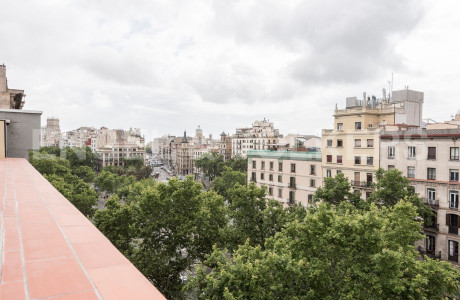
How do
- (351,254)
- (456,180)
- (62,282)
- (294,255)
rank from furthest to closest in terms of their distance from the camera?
(456,180) → (294,255) → (351,254) → (62,282)

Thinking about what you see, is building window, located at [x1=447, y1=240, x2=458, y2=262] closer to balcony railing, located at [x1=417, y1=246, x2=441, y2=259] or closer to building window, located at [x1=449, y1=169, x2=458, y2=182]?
balcony railing, located at [x1=417, y1=246, x2=441, y2=259]

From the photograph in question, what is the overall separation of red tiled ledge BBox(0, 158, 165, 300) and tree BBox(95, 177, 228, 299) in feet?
35.5

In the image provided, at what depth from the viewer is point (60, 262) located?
268 centimetres

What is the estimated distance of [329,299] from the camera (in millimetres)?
9516

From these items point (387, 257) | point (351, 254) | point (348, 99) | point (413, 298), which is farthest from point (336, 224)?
point (348, 99)

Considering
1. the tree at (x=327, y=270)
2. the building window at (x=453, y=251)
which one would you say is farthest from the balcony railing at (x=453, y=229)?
the tree at (x=327, y=270)

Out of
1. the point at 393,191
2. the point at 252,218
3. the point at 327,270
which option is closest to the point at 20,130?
the point at 252,218

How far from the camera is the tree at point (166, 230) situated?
1427 cm

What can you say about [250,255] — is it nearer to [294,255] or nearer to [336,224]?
[294,255]

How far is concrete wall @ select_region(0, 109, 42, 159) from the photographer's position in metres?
13.6

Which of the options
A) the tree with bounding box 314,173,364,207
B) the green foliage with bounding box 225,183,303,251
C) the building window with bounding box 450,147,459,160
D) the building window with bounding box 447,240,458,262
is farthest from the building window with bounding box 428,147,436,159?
the green foliage with bounding box 225,183,303,251

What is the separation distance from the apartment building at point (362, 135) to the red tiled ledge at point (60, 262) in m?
28.7

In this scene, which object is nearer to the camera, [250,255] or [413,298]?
[413,298]

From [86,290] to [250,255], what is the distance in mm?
9368
